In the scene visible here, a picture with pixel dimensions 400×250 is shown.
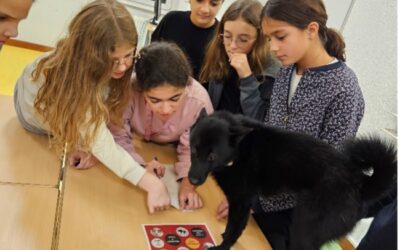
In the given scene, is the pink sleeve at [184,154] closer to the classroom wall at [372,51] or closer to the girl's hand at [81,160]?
the girl's hand at [81,160]

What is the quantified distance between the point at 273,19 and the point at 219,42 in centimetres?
48

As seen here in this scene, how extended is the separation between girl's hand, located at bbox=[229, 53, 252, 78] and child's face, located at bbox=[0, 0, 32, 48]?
87 centimetres

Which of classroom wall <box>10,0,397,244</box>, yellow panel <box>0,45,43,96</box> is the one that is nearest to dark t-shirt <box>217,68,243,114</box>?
classroom wall <box>10,0,397,244</box>

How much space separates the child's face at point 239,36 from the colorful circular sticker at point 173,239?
30.1 inches

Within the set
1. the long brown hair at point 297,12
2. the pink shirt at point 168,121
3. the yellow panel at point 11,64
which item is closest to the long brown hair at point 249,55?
the pink shirt at point 168,121

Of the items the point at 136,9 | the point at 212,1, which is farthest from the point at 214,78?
the point at 136,9

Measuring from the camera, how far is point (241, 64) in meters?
1.34

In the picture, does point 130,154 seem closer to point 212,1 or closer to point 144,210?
point 144,210

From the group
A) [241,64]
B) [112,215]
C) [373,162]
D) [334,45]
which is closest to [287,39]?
[334,45]

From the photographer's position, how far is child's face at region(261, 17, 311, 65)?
1002mm

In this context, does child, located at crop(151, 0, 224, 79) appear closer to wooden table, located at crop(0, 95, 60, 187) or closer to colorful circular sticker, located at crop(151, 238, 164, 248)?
wooden table, located at crop(0, 95, 60, 187)

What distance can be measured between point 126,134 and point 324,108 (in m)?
0.67

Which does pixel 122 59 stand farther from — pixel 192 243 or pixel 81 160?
pixel 192 243

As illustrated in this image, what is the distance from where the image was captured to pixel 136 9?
4.01 meters
